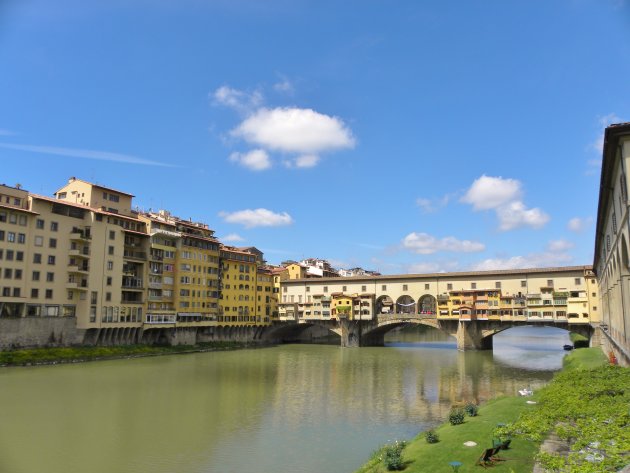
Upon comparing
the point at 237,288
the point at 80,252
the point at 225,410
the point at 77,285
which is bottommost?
the point at 225,410

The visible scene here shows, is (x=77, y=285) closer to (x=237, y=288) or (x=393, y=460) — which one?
(x=237, y=288)

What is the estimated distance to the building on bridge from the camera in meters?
67.6

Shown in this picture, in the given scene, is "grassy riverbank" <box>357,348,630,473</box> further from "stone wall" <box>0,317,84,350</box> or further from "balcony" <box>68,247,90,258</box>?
"balcony" <box>68,247,90,258</box>

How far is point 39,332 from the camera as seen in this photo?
54312 millimetres

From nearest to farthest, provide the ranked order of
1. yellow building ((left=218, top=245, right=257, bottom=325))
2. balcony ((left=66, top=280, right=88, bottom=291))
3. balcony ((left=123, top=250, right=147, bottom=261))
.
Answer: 1. balcony ((left=66, top=280, right=88, bottom=291))
2. balcony ((left=123, top=250, right=147, bottom=261))
3. yellow building ((left=218, top=245, right=257, bottom=325))

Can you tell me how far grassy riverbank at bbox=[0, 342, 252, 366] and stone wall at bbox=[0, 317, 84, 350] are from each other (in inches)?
61.5

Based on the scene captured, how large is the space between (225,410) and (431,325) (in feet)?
175

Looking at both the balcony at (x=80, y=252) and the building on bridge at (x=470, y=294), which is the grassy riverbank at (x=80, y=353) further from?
the building on bridge at (x=470, y=294)

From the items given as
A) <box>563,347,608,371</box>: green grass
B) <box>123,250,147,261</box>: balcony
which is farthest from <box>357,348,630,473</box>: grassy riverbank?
<box>123,250,147,261</box>: balcony

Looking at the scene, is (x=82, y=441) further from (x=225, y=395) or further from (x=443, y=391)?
(x=443, y=391)

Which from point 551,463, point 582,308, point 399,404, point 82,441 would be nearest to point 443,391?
point 399,404

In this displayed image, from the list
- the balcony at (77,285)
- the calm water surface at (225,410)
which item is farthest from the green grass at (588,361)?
the balcony at (77,285)

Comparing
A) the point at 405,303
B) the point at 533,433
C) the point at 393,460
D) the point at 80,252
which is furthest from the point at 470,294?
the point at 393,460

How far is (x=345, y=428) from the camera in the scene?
26.5 meters
